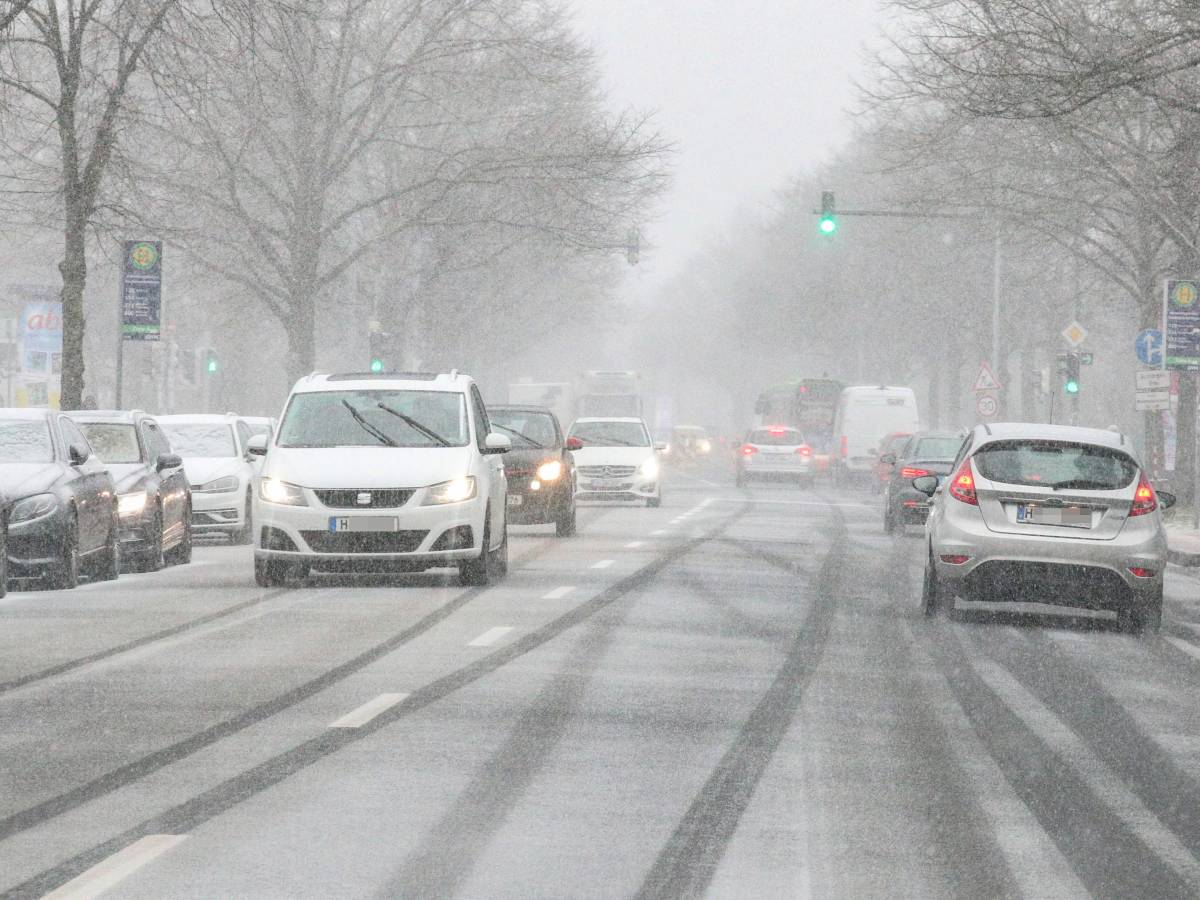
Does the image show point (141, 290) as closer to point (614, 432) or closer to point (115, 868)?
point (614, 432)

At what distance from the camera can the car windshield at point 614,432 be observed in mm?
39688

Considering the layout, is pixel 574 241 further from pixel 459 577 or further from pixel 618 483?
pixel 459 577

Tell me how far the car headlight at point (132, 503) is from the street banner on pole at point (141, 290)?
900 centimetres

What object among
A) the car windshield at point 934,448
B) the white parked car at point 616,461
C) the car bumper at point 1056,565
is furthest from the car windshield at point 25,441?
the white parked car at point 616,461

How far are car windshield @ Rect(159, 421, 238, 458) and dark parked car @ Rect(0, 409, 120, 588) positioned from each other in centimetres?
766

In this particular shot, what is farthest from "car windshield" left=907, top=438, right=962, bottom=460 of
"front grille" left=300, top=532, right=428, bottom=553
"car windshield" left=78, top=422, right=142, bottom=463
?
"front grille" left=300, top=532, right=428, bottom=553

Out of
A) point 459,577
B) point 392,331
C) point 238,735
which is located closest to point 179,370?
point 392,331

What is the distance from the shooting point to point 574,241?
4184 centimetres

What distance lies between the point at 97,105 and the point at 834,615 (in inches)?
602

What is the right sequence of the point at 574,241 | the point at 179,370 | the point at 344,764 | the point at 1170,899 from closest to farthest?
the point at 1170,899, the point at 344,764, the point at 574,241, the point at 179,370

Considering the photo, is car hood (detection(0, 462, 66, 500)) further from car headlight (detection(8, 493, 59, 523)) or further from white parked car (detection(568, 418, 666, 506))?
white parked car (detection(568, 418, 666, 506))

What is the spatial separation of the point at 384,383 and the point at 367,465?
73.1 inches

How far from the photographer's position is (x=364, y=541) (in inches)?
724

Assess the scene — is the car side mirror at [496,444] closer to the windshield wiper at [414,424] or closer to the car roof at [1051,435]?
the windshield wiper at [414,424]
